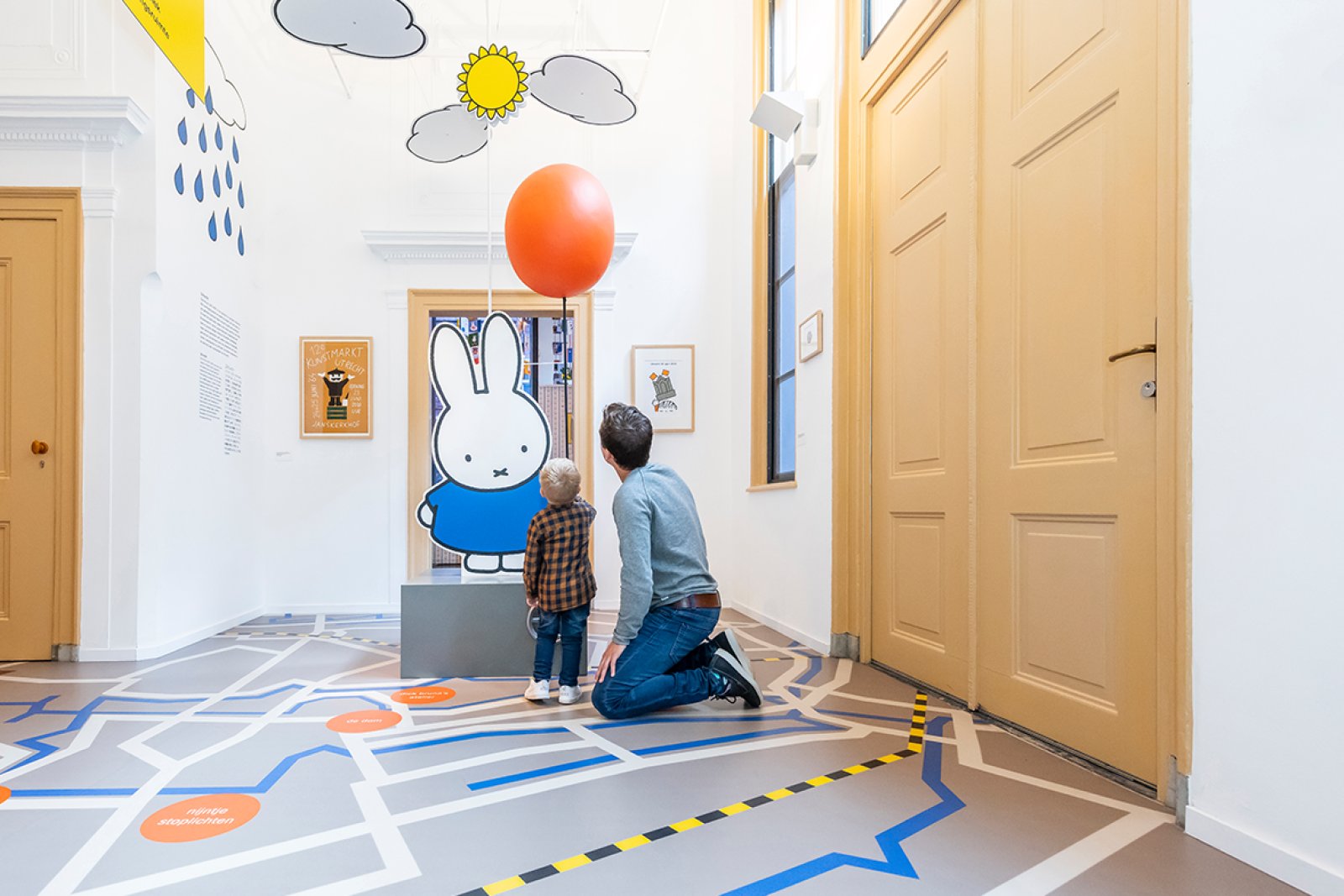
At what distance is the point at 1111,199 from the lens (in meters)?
2.14

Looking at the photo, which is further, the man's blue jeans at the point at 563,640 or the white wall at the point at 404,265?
the white wall at the point at 404,265

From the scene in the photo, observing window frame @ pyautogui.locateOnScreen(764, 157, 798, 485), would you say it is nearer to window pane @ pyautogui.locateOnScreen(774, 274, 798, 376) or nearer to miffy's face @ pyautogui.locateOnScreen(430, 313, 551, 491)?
window pane @ pyautogui.locateOnScreen(774, 274, 798, 376)

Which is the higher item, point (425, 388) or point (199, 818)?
point (425, 388)

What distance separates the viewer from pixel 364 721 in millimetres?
2697

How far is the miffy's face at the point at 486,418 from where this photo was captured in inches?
145

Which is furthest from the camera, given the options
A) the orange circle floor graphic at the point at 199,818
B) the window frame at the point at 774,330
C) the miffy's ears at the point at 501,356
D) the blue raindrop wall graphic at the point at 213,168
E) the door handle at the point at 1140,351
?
the window frame at the point at 774,330

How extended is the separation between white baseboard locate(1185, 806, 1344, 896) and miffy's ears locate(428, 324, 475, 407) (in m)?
2.97

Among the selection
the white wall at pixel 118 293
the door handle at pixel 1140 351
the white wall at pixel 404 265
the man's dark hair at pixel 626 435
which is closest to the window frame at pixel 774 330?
the white wall at pixel 404 265

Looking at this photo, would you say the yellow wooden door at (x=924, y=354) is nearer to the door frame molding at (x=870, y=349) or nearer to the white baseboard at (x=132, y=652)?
the door frame molding at (x=870, y=349)

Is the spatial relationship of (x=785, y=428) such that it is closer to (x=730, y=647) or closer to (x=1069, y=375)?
(x=730, y=647)

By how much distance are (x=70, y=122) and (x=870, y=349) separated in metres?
3.66

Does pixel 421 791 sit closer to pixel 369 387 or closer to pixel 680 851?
pixel 680 851

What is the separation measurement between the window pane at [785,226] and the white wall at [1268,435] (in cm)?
317

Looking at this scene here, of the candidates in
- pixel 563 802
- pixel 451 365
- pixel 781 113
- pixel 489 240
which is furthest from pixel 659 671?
pixel 781 113
